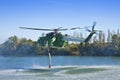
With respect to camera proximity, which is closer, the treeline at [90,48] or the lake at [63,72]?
the lake at [63,72]

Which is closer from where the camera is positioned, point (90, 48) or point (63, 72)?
point (63, 72)

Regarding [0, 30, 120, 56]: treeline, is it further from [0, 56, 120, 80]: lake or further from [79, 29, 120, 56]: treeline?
[0, 56, 120, 80]: lake

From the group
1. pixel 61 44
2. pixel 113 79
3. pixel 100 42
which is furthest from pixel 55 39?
pixel 100 42

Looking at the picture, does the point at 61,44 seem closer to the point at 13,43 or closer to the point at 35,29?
the point at 35,29

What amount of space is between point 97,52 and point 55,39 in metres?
101

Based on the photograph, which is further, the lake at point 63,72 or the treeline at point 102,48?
the treeline at point 102,48

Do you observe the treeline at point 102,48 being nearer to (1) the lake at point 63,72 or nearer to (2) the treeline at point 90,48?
(2) the treeline at point 90,48

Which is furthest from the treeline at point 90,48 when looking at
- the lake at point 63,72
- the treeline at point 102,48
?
the lake at point 63,72

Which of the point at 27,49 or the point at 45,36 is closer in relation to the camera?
the point at 45,36

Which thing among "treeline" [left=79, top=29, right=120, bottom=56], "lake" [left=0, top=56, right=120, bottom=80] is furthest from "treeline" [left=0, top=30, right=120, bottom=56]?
"lake" [left=0, top=56, right=120, bottom=80]

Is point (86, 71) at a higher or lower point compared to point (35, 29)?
lower

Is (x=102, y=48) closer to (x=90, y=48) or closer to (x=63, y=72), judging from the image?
(x=90, y=48)

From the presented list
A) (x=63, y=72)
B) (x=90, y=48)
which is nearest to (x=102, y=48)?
(x=90, y=48)

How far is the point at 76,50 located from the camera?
6875 inches
